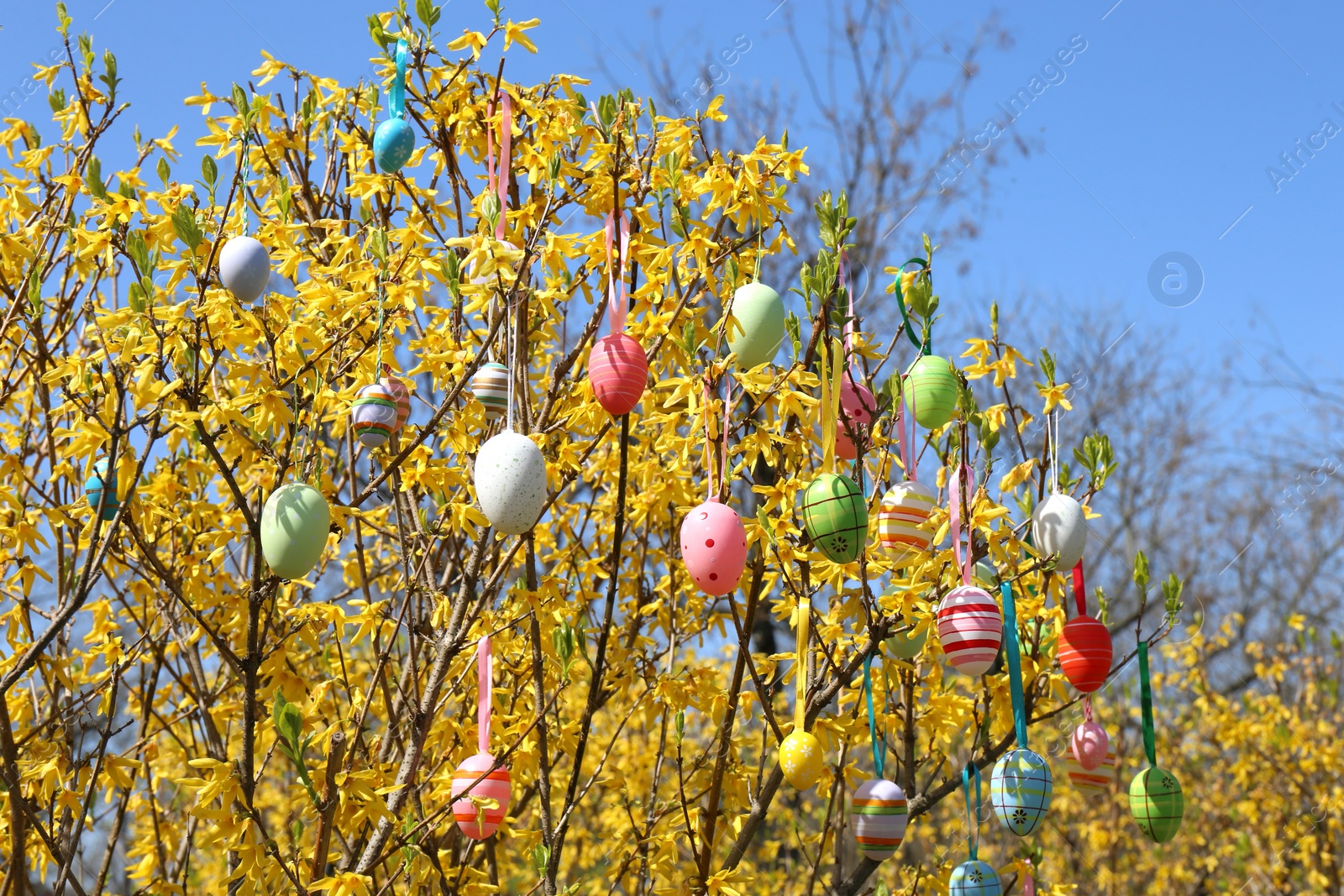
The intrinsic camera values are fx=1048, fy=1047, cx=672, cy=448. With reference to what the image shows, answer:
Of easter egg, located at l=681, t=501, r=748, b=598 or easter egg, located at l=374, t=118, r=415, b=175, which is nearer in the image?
easter egg, located at l=681, t=501, r=748, b=598

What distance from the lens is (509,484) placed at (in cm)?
216

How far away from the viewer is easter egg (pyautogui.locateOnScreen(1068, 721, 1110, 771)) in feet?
9.61

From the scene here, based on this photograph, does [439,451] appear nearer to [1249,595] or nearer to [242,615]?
[242,615]

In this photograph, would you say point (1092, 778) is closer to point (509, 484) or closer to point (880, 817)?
point (880, 817)

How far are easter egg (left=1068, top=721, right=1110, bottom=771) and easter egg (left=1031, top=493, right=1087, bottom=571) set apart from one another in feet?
2.15

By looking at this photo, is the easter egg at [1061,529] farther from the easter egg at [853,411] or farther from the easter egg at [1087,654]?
the easter egg at [853,411]

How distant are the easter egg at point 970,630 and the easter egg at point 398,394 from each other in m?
1.37

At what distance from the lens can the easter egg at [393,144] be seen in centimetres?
267

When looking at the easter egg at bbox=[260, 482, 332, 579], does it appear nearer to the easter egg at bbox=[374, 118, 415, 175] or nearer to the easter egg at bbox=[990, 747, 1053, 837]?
the easter egg at bbox=[374, 118, 415, 175]

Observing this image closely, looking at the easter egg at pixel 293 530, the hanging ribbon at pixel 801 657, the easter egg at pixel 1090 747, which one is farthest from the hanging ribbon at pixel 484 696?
the easter egg at pixel 1090 747

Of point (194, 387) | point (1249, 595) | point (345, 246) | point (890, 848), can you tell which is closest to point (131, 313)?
point (194, 387)

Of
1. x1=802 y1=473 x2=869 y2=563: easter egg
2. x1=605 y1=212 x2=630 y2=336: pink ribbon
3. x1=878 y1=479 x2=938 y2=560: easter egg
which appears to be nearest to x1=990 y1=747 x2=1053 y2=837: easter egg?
x1=878 y1=479 x2=938 y2=560: easter egg

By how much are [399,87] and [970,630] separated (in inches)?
79.3

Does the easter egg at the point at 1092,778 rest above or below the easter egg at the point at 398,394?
below
